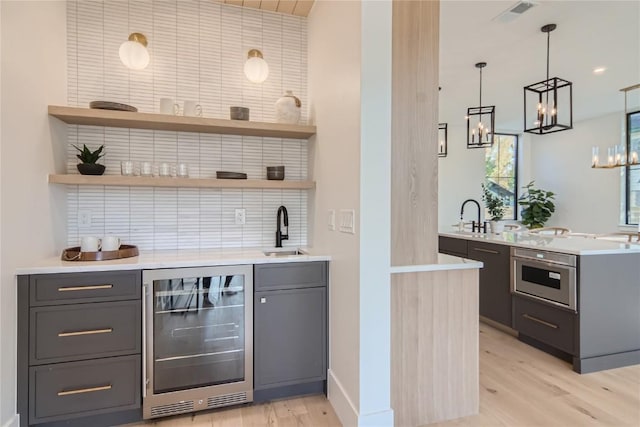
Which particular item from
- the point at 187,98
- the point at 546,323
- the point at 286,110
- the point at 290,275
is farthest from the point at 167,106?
the point at 546,323

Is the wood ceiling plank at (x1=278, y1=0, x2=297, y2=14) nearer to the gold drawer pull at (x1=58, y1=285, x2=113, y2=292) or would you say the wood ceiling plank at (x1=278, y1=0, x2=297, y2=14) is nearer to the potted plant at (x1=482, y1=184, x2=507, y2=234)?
the gold drawer pull at (x1=58, y1=285, x2=113, y2=292)

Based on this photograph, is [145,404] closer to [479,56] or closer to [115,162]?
[115,162]

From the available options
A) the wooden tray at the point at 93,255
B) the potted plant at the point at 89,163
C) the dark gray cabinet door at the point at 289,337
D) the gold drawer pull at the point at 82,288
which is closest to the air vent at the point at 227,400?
the dark gray cabinet door at the point at 289,337

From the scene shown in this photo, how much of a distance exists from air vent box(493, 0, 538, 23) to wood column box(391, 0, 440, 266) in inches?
51.9

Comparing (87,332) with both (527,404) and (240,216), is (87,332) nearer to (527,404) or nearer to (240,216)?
(240,216)

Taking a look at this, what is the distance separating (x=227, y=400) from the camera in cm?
213

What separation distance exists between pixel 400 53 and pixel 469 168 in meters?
5.52

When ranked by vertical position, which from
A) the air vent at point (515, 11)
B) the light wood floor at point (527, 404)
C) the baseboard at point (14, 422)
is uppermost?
the air vent at point (515, 11)

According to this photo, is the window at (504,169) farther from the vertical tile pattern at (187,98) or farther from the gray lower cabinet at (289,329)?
the gray lower cabinet at (289,329)

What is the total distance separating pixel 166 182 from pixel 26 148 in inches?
28.8

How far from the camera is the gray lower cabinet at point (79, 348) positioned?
1.81 m

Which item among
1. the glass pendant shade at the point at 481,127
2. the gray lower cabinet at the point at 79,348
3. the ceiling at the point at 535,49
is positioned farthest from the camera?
the glass pendant shade at the point at 481,127

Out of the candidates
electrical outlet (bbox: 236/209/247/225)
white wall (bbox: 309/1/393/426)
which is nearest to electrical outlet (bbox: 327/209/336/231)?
white wall (bbox: 309/1/393/426)

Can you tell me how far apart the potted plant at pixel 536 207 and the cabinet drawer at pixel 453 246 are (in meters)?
4.11
